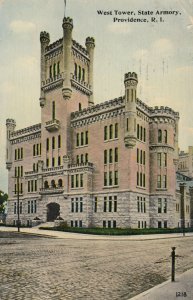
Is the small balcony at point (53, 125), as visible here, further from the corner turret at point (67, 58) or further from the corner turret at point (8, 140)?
the corner turret at point (8, 140)

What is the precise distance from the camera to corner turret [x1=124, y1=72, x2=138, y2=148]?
131 feet

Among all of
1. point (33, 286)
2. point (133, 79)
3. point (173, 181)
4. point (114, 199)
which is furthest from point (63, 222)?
point (33, 286)

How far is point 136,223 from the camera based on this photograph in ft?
133

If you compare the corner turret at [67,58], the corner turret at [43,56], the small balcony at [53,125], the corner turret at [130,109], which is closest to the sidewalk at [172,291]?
the corner turret at [130,109]

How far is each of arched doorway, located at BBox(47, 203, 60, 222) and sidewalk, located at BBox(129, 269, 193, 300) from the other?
126ft

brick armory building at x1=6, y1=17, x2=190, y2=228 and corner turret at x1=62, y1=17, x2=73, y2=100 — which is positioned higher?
corner turret at x1=62, y1=17, x2=73, y2=100

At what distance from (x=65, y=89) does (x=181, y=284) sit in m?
39.0

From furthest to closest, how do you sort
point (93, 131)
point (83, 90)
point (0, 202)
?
point (0, 202), point (83, 90), point (93, 131)

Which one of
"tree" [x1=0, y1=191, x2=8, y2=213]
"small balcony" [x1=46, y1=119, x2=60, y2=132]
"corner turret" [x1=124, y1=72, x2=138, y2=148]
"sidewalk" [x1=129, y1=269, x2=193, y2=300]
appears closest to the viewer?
"sidewalk" [x1=129, y1=269, x2=193, y2=300]

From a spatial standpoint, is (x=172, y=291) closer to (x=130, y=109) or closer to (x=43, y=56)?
(x=130, y=109)

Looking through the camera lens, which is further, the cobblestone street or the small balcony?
the small balcony

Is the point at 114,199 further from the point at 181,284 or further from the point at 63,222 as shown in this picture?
the point at 181,284

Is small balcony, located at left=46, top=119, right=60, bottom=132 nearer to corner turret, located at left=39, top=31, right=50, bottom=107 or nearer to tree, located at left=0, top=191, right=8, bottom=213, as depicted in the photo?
corner turret, located at left=39, top=31, right=50, bottom=107

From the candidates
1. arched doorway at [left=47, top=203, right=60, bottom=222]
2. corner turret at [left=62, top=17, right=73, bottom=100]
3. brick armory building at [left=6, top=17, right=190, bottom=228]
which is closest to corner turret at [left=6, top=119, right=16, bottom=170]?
brick armory building at [left=6, top=17, right=190, bottom=228]
